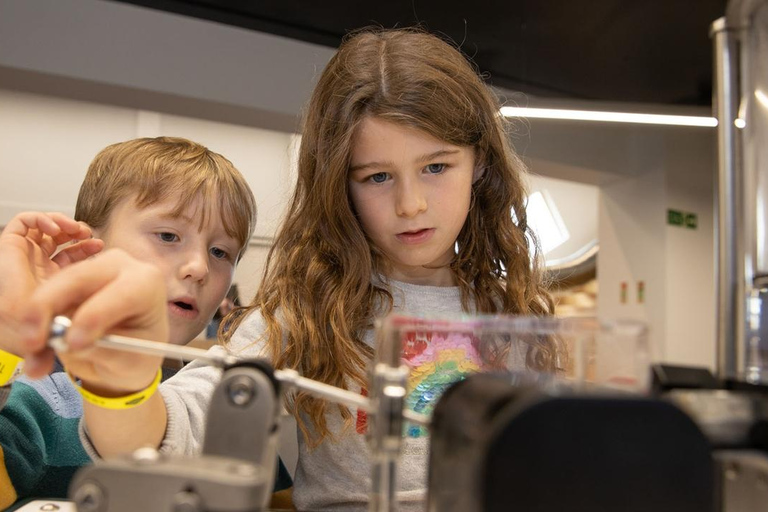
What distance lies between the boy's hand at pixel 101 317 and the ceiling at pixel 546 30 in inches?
116

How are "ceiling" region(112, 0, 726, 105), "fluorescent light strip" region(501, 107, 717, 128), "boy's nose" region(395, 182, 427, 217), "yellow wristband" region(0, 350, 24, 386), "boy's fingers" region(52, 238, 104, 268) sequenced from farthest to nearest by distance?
"fluorescent light strip" region(501, 107, 717, 128)
"ceiling" region(112, 0, 726, 105)
"boy's nose" region(395, 182, 427, 217)
"boy's fingers" region(52, 238, 104, 268)
"yellow wristband" region(0, 350, 24, 386)

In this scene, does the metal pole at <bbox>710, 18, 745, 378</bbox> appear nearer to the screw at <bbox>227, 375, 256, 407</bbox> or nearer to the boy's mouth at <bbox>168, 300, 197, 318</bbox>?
the screw at <bbox>227, 375, 256, 407</bbox>

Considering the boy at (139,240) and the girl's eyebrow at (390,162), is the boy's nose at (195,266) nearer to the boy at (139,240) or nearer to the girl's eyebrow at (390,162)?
the boy at (139,240)

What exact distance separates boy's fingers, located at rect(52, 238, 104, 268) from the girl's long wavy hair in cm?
26

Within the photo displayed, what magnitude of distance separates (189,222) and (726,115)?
0.85m

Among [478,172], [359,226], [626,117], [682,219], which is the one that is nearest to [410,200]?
[359,226]

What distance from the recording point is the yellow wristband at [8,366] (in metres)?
0.72

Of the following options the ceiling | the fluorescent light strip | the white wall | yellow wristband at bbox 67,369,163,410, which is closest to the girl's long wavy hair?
yellow wristband at bbox 67,369,163,410

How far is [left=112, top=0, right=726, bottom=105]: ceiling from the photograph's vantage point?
349 centimetres

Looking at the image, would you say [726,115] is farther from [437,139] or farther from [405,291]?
[405,291]

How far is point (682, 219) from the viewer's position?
4824 mm

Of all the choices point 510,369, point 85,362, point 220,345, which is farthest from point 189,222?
point 510,369

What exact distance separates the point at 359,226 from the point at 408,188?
0.14m

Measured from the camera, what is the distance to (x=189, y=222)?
3.86 feet
